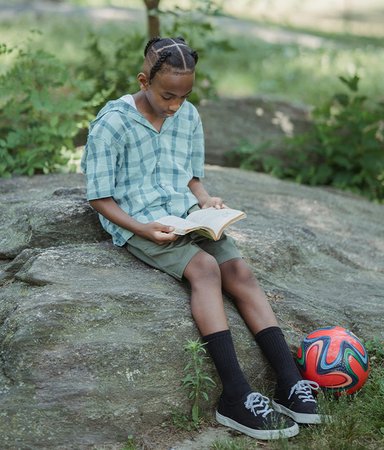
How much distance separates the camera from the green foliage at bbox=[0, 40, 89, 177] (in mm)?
6355

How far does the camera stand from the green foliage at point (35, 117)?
636 centimetres

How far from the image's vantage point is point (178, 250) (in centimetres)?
421

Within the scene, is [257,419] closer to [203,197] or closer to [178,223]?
[178,223]

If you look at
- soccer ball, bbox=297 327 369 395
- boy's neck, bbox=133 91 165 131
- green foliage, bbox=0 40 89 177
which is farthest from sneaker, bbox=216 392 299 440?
green foliage, bbox=0 40 89 177

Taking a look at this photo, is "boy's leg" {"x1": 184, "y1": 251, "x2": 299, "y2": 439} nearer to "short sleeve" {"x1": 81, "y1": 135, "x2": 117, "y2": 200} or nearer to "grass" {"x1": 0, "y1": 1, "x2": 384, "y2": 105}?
"short sleeve" {"x1": 81, "y1": 135, "x2": 117, "y2": 200}

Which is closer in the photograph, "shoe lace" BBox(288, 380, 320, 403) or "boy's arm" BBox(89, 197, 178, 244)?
"shoe lace" BBox(288, 380, 320, 403)

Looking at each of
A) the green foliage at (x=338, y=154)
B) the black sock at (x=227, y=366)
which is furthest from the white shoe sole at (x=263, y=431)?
the green foliage at (x=338, y=154)

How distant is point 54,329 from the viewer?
12.6 ft

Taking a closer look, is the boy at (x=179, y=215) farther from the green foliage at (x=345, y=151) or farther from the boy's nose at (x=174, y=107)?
the green foliage at (x=345, y=151)

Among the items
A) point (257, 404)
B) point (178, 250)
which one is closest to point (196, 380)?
point (257, 404)

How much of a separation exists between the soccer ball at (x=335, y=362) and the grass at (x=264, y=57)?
577cm

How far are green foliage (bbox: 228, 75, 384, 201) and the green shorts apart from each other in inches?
141

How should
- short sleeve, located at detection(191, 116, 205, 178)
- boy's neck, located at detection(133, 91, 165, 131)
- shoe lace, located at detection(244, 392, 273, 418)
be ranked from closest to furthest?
1. shoe lace, located at detection(244, 392, 273, 418)
2. boy's neck, located at detection(133, 91, 165, 131)
3. short sleeve, located at detection(191, 116, 205, 178)

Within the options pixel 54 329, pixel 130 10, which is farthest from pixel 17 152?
pixel 130 10
